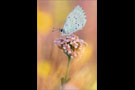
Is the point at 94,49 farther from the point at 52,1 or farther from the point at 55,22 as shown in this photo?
the point at 52,1

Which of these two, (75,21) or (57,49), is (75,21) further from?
(57,49)

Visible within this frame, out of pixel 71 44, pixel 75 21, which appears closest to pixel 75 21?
pixel 75 21

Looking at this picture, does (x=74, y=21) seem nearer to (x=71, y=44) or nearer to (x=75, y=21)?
(x=75, y=21)

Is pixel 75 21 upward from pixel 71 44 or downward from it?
upward

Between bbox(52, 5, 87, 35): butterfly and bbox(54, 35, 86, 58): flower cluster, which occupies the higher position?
bbox(52, 5, 87, 35): butterfly
